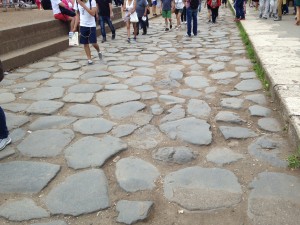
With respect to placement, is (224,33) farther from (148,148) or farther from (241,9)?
(148,148)

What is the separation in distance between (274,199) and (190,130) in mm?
1301

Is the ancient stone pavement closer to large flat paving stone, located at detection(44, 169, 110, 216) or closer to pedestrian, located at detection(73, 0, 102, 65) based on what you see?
large flat paving stone, located at detection(44, 169, 110, 216)

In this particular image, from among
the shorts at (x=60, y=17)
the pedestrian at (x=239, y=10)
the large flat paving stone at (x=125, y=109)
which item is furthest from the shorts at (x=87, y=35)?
the pedestrian at (x=239, y=10)

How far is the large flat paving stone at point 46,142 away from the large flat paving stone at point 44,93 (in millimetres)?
1172

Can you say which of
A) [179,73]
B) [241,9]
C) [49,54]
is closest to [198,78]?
[179,73]

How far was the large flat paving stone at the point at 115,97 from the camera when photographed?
436 centimetres

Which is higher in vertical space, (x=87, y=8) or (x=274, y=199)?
(x=87, y=8)

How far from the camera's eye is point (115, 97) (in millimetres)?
4535

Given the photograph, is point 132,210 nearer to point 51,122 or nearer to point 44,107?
point 51,122

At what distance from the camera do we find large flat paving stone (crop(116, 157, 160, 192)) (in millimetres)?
2578

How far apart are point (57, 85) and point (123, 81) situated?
3.48 feet

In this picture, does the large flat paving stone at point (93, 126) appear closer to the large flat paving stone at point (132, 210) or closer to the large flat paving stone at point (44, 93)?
the large flat paving stone at point (44, 93)

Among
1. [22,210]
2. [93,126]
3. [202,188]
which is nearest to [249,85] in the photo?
[93,126]

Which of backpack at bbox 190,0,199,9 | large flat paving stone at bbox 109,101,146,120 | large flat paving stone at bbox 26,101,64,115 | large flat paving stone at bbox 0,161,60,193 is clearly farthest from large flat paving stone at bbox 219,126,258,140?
backpack at bbox 190,0,199,9
